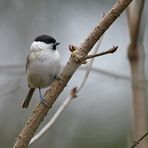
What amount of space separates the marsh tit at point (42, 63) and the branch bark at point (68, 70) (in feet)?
1.65

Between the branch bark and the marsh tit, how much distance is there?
1.65 ft

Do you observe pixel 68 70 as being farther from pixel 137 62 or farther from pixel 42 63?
pixel 42 63

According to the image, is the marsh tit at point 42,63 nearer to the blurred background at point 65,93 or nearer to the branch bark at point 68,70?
the branch bark at point 68,70

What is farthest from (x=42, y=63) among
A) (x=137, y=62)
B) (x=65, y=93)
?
(x=65, y=93)

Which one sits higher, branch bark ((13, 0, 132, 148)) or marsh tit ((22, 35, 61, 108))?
branch bark ((13, 0, 132, 148))

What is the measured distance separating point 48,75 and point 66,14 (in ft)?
13.3

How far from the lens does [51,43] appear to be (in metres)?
2.31

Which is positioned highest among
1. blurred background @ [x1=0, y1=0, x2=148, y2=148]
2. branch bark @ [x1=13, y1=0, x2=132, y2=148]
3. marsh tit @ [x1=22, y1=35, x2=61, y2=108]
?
branch bark @ [x1=13, y1=0, x2=132, y2=148]

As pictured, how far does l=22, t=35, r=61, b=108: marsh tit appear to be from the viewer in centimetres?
215

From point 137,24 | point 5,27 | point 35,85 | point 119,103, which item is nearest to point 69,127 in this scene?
point 119,103

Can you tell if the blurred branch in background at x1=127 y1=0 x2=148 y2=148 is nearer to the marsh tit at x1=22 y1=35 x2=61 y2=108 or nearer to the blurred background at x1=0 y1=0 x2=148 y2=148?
the marsh tit at x1=22 y1=35 x2=61 y2=108

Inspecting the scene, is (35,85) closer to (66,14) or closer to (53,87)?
(53,87)

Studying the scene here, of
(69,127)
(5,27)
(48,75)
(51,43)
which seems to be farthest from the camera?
(5,27)

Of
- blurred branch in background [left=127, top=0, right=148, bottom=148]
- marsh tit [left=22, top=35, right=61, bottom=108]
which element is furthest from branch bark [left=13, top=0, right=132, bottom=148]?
marsh tit [left=22, top=35, right=61, bottom=108]
